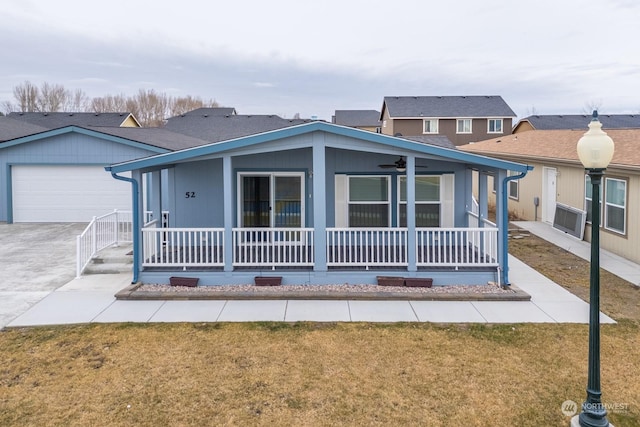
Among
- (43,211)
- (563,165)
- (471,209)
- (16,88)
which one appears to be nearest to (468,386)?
(471,209)

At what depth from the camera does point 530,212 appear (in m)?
17.1

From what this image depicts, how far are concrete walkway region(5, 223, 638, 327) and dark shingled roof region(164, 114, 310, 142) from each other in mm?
13602

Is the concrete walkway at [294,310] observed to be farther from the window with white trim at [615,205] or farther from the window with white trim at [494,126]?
the window with white trim at [494,126]

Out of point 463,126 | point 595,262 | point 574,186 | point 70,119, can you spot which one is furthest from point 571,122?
point 595,262

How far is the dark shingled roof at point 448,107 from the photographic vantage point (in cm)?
3622

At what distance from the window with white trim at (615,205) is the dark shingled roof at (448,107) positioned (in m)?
25.4

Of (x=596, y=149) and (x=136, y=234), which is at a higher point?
(x=596, y=149)

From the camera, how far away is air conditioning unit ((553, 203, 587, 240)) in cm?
1318

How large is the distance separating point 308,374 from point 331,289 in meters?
3.17

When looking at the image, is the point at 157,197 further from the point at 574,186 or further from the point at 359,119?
the point at 359,119

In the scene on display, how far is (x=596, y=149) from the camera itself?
4062mm

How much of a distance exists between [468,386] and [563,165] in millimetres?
11538

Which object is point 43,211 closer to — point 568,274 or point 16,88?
point 568,274

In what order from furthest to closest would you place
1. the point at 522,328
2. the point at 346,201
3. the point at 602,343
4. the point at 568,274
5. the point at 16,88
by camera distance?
the point at 16,88 → the point at 346,201 → the point at 568,274 → the point at 522,328 → the point at 602,343
